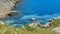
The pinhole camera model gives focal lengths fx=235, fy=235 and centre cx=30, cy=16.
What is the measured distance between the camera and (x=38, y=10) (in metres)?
38.2

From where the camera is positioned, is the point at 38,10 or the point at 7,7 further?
the point at 7,7

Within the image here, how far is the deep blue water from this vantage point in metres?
32.9

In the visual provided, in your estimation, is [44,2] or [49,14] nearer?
[49,14]

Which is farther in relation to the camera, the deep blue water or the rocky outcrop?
the rocky outcrop

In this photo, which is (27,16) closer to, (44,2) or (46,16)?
(46,16)

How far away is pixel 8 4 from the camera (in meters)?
40.8

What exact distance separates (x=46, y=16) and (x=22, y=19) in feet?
13.0

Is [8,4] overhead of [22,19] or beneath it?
overhead

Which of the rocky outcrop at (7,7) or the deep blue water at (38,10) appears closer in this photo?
the deep blue water at (38,10)

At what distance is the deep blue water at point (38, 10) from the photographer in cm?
3294

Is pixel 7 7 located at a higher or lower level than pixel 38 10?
higher

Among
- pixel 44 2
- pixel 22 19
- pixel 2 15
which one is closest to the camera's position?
pixel 22 19

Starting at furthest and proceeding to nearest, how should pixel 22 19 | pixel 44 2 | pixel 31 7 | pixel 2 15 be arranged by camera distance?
pixel 44 2, pixel 31 7, pixel 2 15, pixel 22 19

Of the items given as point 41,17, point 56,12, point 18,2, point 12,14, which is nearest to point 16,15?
point 12,14
